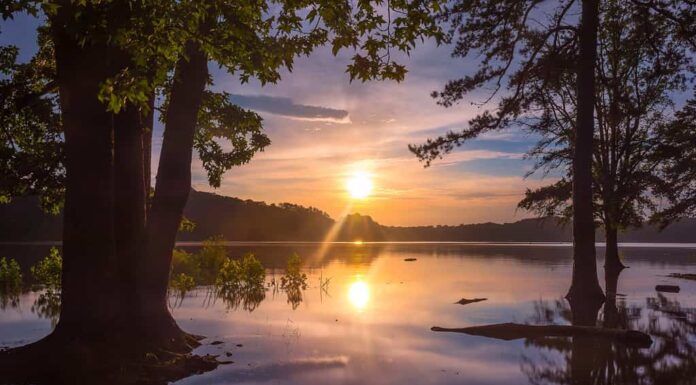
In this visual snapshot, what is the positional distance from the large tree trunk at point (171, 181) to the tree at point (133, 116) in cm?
2

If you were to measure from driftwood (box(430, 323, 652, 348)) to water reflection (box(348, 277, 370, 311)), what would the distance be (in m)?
5.71

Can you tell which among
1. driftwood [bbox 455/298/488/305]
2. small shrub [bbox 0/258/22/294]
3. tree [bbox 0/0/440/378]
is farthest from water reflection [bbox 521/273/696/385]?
small shrub [bbox 0/258/22/294]

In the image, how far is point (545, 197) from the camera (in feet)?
125

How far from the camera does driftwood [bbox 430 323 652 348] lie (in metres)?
13.0

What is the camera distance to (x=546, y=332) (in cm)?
1408

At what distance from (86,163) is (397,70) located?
6.03m

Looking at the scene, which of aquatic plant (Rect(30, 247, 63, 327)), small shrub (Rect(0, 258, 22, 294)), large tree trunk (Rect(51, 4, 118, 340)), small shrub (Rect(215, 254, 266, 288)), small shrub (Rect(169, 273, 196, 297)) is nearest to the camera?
large tree trunk (Rect(51, 4, 118, 340))

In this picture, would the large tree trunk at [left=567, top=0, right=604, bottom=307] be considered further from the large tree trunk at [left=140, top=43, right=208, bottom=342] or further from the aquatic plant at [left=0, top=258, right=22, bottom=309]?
the aquatic plant at [left=0, top=258, right=22, bottom=309]

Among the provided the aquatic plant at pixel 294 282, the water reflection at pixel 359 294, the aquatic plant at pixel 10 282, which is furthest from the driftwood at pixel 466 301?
the aquatic plant at pixel 10 282

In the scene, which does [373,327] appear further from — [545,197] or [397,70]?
[545,197]

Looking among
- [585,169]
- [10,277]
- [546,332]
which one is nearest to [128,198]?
[546,332]

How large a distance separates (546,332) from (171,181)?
31.7ft

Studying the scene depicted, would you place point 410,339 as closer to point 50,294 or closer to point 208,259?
point 50,294

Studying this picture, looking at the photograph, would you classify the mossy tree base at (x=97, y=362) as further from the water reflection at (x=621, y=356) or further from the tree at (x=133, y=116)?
the water reflection at (x=621, y=356)
